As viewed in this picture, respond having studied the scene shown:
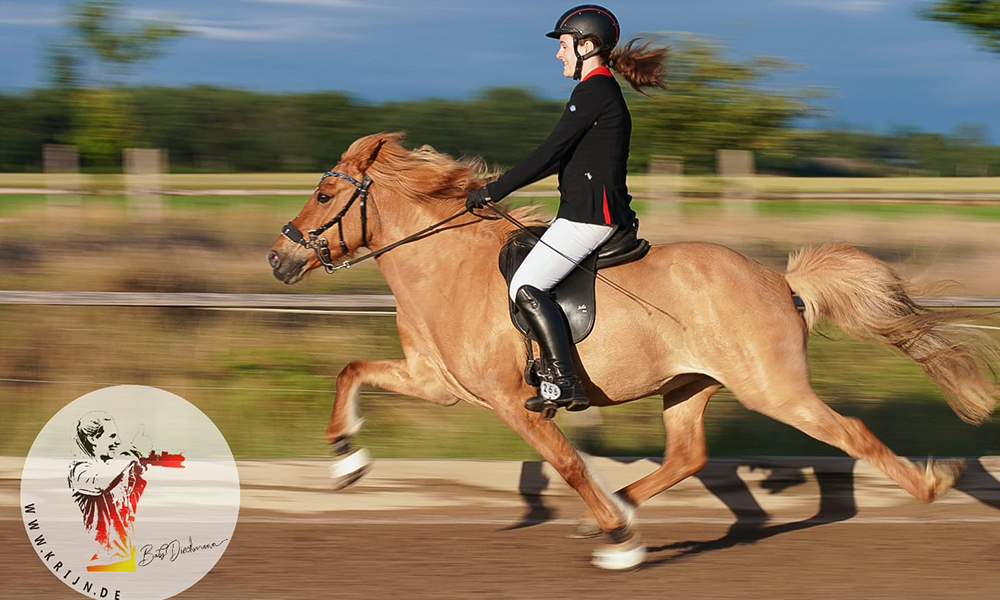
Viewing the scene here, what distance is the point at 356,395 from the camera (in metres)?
5.33

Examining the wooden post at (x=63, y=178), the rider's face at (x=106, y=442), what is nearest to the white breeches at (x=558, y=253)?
the rider's face at (x=106, y=442)

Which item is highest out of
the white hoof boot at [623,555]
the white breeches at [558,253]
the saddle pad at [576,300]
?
the white breeches at [558,253]

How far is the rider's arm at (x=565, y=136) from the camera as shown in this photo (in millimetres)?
4723

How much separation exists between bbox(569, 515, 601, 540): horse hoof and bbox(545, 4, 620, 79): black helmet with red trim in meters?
2.24

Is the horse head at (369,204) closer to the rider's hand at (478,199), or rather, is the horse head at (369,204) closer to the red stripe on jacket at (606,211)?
the rider's hand at (478,199)

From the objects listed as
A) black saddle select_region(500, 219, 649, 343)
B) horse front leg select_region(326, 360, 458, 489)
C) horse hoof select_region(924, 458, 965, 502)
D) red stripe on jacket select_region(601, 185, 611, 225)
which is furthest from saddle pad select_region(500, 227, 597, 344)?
horse hoof select_region(924, 458, 965, 502)

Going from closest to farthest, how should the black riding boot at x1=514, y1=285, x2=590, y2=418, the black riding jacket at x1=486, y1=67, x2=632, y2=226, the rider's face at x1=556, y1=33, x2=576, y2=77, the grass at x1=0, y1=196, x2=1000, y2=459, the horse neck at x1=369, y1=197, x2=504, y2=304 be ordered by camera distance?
the black riding boot at x1=514, y1=285, x2=590, y2=418 < the black riding jacket at x1=486, y1=67, x2=632, y2=226 < the rider's face at x1=556, y1=33, x2=576, y2=77 < the horse neck at x1=369, y1=197, x2=504, y2=304 < the grass at x1=0, y1=196, x2=1000, y2=459

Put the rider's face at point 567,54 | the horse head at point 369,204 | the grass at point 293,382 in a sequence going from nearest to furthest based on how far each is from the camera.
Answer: the rider's face at point 567,54, the horse head at point 369,204, the grass at point 293,382

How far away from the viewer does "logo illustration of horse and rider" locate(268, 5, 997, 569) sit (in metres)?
4.77

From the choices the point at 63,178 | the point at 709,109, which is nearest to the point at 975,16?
the point at 709,109

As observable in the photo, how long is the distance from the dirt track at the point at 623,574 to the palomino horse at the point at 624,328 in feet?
1.11

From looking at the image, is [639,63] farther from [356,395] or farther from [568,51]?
[356,395]

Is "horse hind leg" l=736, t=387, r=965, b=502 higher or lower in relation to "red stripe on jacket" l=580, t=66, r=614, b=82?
lower

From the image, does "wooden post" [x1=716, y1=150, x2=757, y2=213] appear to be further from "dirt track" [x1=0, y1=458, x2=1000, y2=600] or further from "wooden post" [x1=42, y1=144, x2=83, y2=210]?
"wooden post" [x1=42, y1=144, x2=83, y2=210]
